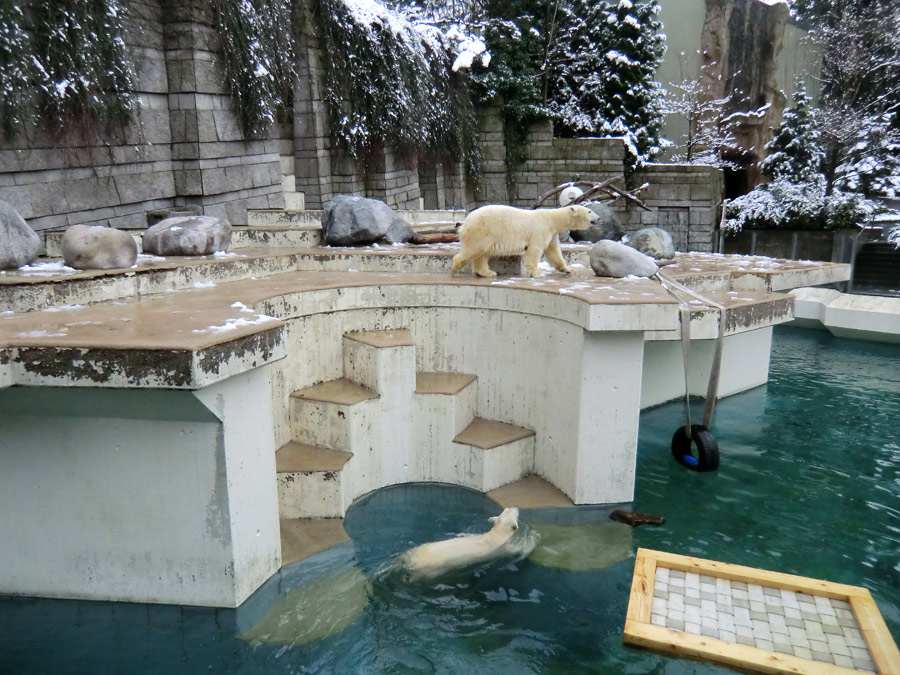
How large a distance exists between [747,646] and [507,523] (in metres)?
1.81

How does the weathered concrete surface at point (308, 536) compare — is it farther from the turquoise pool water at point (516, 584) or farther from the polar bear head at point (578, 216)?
the polar bear head at point (578, 216)

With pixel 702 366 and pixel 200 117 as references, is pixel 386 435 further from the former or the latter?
pixel 200 117

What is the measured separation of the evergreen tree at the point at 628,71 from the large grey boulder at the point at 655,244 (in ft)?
25.6

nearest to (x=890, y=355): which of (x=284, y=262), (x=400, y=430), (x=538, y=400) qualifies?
(x=538, y=400)

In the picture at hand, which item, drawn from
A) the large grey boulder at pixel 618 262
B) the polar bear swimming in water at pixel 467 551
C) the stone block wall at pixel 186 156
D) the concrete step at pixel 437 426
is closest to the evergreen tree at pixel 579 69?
the stone block wall at pixel 186 156

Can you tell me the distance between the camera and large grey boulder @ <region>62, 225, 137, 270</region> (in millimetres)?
4906

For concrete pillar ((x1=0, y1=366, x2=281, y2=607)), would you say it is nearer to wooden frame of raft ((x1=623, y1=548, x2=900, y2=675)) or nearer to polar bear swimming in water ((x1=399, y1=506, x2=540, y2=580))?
polar bear swimming in water ((x1=399, y1=506, x2=540, y2=580))

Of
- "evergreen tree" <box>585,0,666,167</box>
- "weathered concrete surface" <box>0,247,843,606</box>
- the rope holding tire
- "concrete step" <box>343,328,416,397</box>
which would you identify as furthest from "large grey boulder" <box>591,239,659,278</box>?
"evergreen tree" <box>585,0,666,167</box>

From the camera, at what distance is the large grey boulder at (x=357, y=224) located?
7379mm

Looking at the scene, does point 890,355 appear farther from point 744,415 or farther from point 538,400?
point 538,400

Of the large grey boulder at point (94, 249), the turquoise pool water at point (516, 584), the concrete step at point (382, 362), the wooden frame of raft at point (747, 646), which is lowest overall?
the turquoise pool water at point (516, 584)

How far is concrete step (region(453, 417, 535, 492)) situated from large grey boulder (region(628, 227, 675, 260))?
11.4 feet

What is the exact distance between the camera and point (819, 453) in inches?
239

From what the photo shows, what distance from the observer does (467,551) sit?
4.23 m
